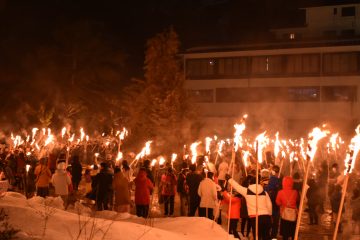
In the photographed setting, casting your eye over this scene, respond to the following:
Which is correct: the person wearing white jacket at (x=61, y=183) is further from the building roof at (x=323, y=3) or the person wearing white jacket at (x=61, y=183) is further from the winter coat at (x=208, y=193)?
the building roof at (x=323, y=3)

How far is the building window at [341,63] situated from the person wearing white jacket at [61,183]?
3817 centimetres

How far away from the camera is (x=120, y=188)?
46.2ft

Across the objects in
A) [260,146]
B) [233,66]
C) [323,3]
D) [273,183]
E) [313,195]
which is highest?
[323,3]

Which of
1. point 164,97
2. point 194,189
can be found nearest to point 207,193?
point 194,189

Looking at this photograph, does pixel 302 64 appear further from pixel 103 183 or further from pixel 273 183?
pixel 273 183

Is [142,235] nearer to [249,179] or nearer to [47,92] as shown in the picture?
[249,179]

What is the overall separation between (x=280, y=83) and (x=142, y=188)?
37753 millimetres

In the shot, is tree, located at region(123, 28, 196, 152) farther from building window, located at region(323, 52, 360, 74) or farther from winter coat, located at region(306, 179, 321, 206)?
building window, located at region(323, 52, 360, 74)

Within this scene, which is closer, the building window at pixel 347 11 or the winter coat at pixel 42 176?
A: the winter coat at pixel 42 176

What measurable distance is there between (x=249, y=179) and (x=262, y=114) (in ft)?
121

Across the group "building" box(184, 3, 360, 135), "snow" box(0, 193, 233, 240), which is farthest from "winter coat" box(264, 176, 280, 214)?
"building" box(184, 3, 360, 135)

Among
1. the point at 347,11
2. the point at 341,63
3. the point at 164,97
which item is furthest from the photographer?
the point at 347,11

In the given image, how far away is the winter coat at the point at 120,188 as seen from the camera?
14062mm

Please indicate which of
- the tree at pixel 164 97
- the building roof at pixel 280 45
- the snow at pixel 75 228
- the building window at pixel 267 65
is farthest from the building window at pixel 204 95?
the snow at pixel 75 228
